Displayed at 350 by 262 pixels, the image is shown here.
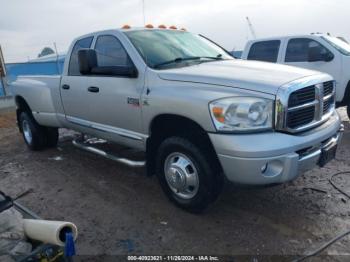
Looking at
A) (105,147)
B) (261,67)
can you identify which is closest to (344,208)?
(261,67)

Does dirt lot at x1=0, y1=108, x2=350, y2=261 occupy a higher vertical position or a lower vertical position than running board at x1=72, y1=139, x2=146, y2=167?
lower

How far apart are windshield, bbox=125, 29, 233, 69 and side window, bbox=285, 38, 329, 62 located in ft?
11.7

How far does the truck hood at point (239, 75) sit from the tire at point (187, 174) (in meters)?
0.62

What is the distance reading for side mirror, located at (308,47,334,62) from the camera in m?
7.08

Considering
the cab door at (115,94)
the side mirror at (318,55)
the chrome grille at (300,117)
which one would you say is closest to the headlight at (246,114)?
the chrome grille at (300,117)

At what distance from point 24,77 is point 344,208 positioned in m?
5.48

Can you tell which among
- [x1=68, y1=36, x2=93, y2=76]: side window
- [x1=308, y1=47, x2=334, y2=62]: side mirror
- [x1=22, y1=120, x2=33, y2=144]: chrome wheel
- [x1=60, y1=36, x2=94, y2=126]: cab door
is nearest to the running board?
[x1=60, y1=36, x2=94, y2=126]: cab door

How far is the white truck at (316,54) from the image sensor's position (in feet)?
22.9

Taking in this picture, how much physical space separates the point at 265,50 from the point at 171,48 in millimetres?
4717

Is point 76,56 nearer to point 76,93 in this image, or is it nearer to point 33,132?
point 76,93

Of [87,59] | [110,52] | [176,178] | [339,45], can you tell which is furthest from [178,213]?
[339,45]

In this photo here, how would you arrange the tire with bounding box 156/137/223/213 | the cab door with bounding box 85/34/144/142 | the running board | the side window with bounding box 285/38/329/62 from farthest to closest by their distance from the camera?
the side window with bounding box 285/38/329/62 → the running board → the cab door with bounding box 85/34/144/142 → the tire with bounding box 156/137/223/213

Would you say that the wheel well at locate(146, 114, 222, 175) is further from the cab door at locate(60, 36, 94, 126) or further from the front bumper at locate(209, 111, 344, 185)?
the cab door at locate(60, 36, 94, 126)

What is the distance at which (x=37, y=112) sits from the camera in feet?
18.8
